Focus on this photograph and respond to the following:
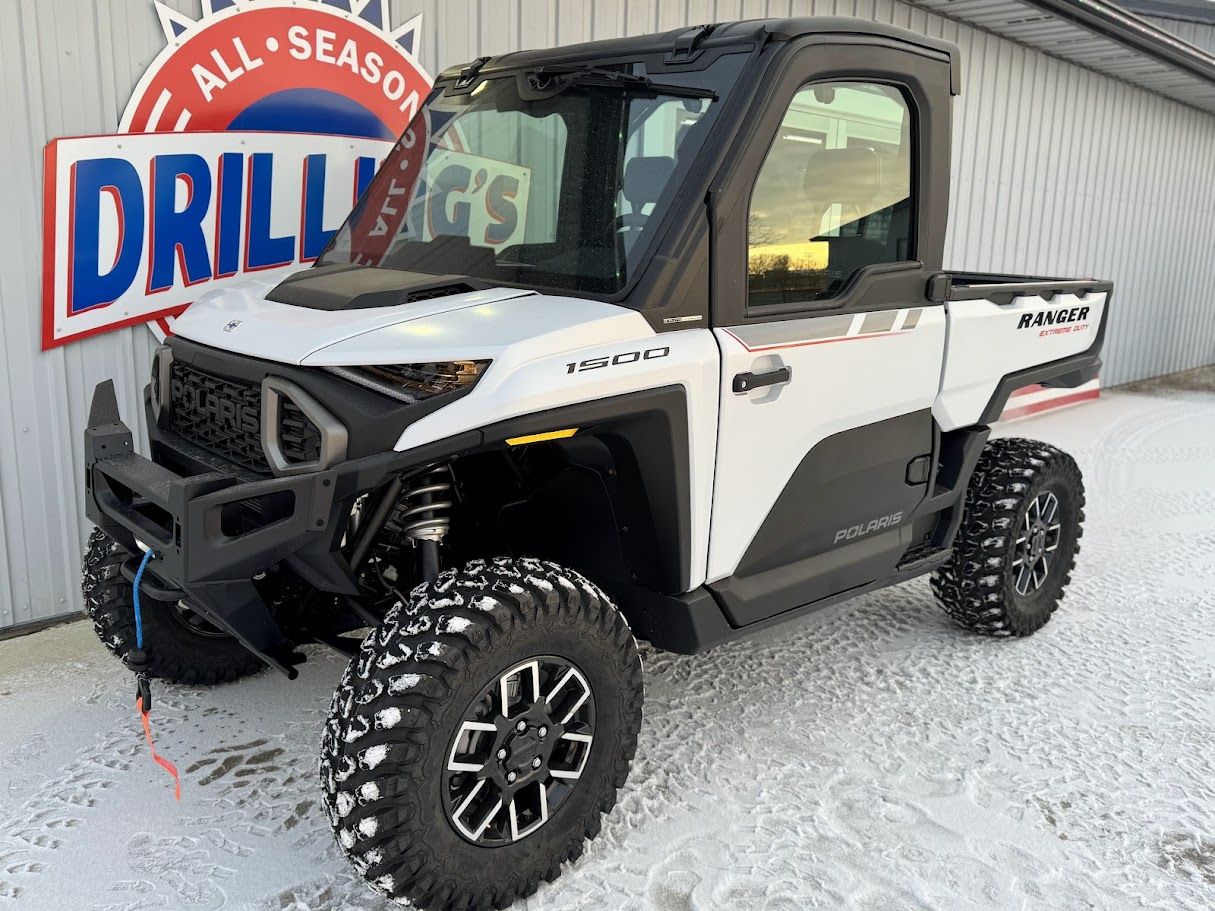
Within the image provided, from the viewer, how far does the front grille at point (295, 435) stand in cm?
246

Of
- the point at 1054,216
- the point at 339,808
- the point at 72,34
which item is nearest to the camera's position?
the point at 339,808

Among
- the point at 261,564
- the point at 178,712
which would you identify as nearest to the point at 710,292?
the point at 261,564

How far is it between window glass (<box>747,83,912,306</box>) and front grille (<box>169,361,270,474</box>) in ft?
4.57

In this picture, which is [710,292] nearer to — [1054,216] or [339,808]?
[339,808]

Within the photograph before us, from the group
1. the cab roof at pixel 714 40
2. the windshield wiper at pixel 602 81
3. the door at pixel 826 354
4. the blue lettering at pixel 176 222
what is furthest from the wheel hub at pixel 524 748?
the blue lettering at pixel 176 222

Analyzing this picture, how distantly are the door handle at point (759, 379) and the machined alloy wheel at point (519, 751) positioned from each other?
0.89 m

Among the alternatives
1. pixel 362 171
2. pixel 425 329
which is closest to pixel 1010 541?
pixel 425 329

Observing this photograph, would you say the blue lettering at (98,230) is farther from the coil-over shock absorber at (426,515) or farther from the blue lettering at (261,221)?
the coil-over shock absorber at (426,515)

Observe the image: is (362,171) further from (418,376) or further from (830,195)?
(418,376)

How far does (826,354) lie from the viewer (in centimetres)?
310

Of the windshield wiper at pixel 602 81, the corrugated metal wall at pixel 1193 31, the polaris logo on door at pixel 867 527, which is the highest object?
the corrugated metal wall at pixel 1193 31

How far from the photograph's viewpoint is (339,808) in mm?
2361

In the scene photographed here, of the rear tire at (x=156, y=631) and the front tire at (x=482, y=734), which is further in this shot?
the rear tire at (x=156, y=631)

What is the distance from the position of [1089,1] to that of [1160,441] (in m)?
3.63
